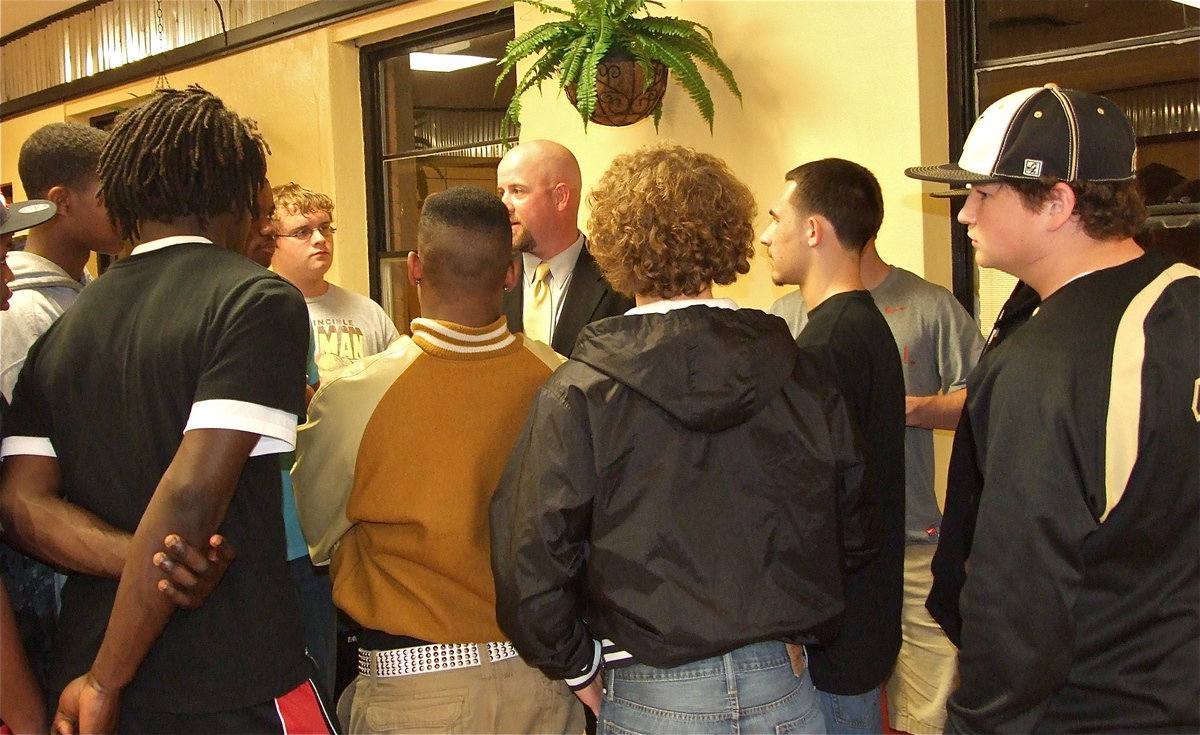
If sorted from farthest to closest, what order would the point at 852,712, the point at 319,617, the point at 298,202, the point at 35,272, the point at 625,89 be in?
the point at 298,202
the point at 625,89
the point at 319,617
the point at 35,272
the point at 852,712

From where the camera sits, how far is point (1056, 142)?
1.70 m

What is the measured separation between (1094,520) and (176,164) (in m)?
1.56

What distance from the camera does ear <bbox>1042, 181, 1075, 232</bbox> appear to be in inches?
66.4

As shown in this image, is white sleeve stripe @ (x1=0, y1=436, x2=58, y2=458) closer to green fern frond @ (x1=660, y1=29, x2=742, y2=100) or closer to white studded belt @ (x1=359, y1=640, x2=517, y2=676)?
A: white studded belt @ (x1=359, y1=640, x2=517, y2=676)

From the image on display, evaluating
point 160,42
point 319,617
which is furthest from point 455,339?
point 160,42

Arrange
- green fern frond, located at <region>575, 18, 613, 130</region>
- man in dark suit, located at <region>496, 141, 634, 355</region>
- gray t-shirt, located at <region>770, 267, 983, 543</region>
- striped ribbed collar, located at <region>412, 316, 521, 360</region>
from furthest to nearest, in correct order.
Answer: green fern frond, located at <region>575, 18, 613, 130</region> < man in dark suit, located at <region>496, 141, 634, 355</region> < gray t-shirt, located at <region>770, 267, 983, 543</region> < striped ribbed collar, located at <region>412, 316, 521, 360</region>

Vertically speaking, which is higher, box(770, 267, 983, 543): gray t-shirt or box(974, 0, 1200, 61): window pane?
box(974, 0, 1200, 61): window pane

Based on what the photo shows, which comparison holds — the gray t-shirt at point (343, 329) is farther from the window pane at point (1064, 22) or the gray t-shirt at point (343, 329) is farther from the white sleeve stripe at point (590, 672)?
the window pane at point (1064, 22)

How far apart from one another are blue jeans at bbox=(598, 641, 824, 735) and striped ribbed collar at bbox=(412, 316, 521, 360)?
0.65 m

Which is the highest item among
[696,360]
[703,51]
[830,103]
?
[703,51]

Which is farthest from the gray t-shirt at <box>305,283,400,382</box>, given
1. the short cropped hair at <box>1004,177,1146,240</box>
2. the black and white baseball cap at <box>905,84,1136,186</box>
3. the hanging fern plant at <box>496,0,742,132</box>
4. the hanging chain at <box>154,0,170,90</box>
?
the hanging chain at <box>154,0,170,90</box>

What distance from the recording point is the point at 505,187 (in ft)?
11.4

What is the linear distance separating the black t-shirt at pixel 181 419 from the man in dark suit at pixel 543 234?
5.48ft

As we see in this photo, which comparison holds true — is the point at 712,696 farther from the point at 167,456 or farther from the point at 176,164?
the point at 176,164
